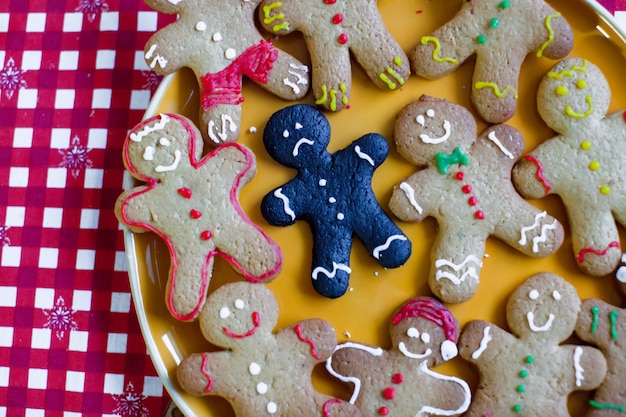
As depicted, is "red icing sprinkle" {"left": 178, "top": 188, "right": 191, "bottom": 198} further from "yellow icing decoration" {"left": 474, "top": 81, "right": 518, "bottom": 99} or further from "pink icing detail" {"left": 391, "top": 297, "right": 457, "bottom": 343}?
"yellow icing decoration" {"left": 474, "top": 81, "right": 518, "bottom": 99}

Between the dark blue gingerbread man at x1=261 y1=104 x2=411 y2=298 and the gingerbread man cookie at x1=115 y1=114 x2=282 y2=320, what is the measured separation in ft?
0.22

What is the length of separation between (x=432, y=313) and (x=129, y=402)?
70cm

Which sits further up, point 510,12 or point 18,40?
point 510,12

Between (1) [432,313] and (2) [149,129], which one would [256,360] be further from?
(2) [149,129]

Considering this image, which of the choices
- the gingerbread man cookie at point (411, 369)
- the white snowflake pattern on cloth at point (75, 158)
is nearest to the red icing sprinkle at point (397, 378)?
the gingerbread man cookie at point (411, 369)

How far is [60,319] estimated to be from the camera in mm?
1333

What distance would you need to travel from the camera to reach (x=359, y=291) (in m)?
1.19

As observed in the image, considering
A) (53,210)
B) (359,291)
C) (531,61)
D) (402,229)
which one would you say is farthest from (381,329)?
(53,210)

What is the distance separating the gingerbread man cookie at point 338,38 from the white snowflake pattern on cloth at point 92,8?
0.44 metres

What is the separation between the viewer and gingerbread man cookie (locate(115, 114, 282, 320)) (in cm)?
115

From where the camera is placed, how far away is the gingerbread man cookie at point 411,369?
1124 millimetres

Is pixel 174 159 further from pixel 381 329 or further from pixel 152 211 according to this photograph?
pixel 381 329

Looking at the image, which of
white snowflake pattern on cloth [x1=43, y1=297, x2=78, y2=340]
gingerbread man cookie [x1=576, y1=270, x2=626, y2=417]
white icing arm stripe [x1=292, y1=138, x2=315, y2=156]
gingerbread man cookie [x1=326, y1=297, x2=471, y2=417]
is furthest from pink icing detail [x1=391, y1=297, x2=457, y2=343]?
white snowflake pattern on cloth [x1=43, y1=297, x2=78, y2=340]

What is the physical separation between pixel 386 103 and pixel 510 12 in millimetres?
Result: 298
